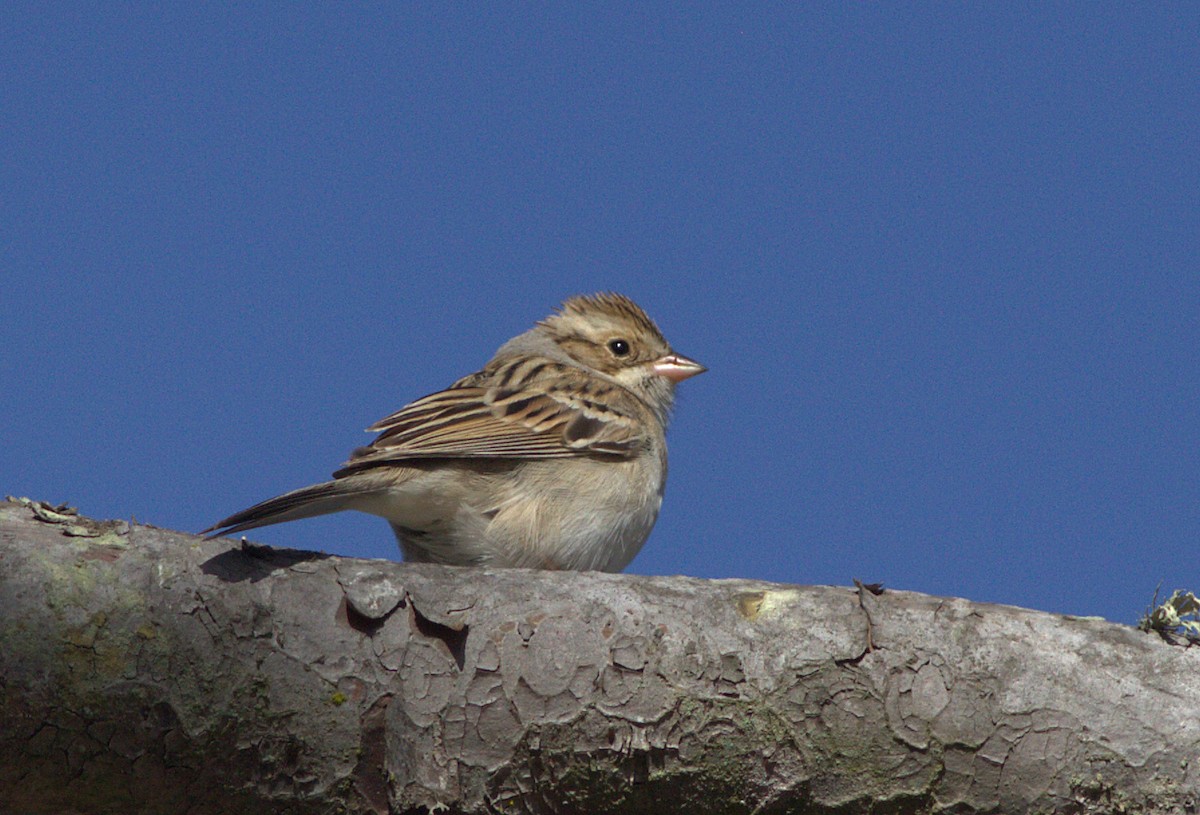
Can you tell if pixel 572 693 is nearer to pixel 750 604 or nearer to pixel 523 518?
pixel 750 604

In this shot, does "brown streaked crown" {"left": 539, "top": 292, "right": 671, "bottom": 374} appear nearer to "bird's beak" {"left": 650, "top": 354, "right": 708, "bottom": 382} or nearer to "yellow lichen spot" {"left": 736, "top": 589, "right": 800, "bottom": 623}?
"bird's beak" {"left": 650, "top": 354, "right": 708, "bottom": 382}

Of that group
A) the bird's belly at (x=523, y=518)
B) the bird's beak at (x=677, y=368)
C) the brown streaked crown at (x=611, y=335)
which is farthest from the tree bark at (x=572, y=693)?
the brown streaked crown at (x=611, y=335)

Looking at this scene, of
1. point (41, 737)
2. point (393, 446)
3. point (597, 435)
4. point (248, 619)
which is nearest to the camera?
point (41, 737)

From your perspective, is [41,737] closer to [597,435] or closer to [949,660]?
[949,660]

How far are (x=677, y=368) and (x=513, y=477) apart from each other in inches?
70.3

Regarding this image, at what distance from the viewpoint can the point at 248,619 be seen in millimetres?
3529

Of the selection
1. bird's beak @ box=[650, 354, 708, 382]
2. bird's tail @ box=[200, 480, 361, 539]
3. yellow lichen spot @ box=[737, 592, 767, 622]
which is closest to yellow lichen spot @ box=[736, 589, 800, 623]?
yellow lichen spot @ box=[737, 592, 767, 622]

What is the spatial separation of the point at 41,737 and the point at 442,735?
106 cm

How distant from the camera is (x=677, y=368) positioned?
701cm

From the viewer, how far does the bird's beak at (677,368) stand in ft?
22.9

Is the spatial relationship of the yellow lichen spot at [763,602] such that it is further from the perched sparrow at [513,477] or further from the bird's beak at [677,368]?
the bird's beak at [677,368]

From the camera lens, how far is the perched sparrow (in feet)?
17.0

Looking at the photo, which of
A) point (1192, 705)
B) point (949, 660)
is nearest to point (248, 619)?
point (949, 660)

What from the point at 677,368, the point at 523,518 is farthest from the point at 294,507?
the point at 677,368
